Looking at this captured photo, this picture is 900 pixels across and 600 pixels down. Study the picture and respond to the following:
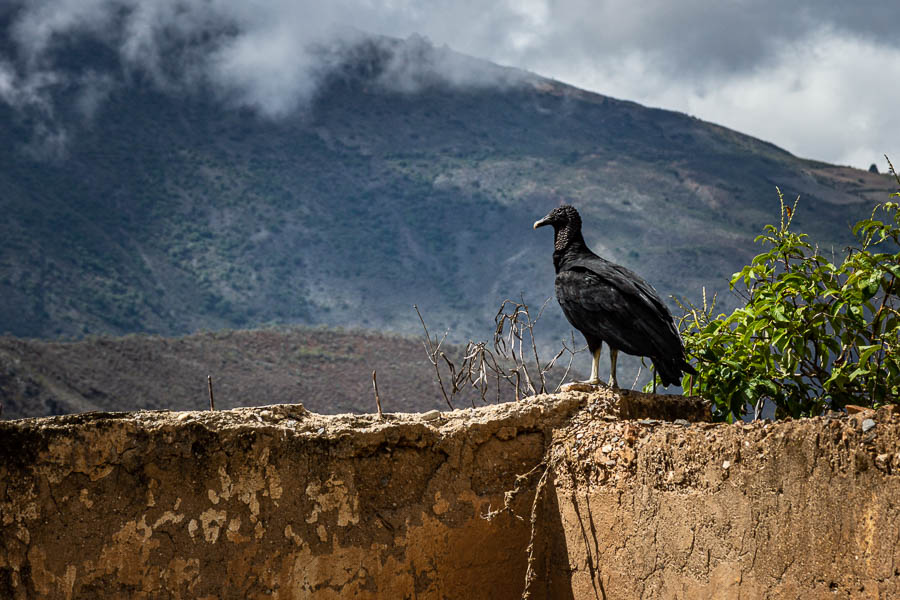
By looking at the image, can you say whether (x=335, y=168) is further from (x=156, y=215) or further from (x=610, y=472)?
(x=610, y=472)

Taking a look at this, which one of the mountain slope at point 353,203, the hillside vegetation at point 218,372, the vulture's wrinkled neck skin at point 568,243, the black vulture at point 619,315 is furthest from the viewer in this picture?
the mountain slope at point 353,203

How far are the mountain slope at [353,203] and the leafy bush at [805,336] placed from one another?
48370mm

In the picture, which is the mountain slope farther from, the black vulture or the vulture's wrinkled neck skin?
the black vulture

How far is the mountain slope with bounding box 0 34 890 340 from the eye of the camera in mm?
57500

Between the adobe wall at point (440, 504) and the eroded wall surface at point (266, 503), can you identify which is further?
the eroded wall surface at point (266, 503)

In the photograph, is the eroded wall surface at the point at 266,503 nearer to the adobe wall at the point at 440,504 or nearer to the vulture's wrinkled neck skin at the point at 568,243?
the adobe wall at the point at 440,504

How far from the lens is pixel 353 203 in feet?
246

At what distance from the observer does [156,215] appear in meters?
66.1

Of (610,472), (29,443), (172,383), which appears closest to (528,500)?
(610,472)

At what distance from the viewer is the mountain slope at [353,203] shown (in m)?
57.5

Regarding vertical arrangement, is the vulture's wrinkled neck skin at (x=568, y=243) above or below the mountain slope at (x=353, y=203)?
below

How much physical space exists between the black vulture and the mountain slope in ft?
159

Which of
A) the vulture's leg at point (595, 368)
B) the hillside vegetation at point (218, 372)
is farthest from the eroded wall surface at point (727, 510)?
the hillside vegetation at point (218, 372)

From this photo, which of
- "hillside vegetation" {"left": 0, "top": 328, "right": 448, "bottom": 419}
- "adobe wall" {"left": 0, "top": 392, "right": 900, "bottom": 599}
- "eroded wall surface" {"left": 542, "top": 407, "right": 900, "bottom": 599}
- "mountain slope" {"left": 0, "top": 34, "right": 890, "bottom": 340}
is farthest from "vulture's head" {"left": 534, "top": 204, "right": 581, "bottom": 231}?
"mountain slope" {"left": 0, "top": 34, "right": 890, "bottom": 340}
